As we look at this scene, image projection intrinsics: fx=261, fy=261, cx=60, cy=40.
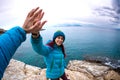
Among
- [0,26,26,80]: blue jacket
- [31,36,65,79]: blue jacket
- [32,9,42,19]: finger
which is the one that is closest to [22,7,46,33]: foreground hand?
[32,9,42,19]: finger

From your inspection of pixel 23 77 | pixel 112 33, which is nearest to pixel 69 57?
pixel 23 77

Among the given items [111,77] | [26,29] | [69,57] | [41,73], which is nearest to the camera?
[26,29]

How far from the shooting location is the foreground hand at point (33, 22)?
1821 mm

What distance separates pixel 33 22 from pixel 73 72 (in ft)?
21.2

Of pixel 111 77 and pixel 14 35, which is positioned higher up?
pixel 14 35

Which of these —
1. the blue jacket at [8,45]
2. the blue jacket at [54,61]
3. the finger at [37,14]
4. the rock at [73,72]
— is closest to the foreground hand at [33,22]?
the finger at [37,14]

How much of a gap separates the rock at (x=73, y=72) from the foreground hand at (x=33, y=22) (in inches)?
213

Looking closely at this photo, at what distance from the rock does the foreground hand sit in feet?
17.8

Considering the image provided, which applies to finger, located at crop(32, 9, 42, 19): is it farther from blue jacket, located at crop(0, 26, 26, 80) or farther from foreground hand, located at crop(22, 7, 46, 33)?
blue jacket, located at crop(0, 26, 26, 80)

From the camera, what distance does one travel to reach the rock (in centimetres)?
734

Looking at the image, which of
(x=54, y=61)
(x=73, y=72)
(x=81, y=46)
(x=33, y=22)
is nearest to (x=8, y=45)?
(x=33, y=22)

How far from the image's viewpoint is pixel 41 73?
7879 millimetres

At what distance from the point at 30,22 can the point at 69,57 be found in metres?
15.5

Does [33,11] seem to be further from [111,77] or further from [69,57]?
[69,57]
